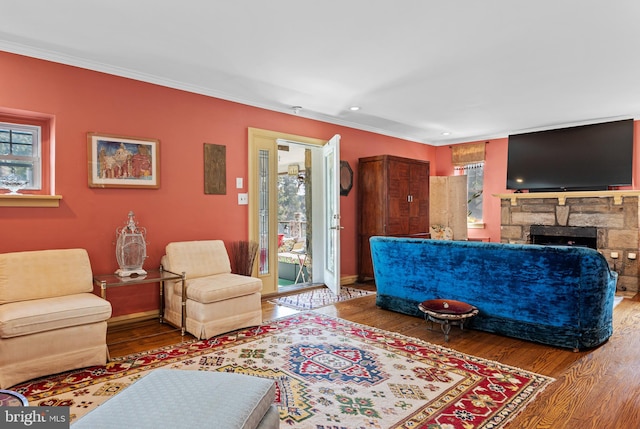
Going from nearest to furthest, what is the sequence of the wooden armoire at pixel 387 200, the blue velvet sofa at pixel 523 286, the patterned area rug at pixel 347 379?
1. the patterned area rug at pixel 347 379
2. the blue velvet sofa at pixel 523 286
3. the wooden armoire at pixel 387 200

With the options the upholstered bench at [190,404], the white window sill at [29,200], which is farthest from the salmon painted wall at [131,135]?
the upholstered bench at [190,404]

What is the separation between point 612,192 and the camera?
539cm

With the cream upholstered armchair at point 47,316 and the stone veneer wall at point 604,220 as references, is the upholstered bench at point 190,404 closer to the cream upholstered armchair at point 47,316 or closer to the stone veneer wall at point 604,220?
the cream upholstered armchair at point 47,316

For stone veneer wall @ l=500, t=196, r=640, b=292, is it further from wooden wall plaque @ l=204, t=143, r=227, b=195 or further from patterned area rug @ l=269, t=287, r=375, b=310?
wooden wall plaque @ l=204, t=143, r=227, b=195

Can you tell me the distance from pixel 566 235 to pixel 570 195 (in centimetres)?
61

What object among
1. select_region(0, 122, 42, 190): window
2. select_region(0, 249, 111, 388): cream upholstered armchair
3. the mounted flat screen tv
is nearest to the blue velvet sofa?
select_region(0, 249, 111, 388): cream upholstered armchair

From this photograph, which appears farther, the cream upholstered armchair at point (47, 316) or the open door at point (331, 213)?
the open door at point (331, 213)

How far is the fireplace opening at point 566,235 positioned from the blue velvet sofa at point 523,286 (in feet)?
8.66

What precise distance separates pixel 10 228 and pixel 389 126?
5090 mm

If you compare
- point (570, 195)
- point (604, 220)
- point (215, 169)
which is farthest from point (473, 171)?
point (215, 169)

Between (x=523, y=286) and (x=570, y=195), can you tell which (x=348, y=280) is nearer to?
(x=523, y=286)

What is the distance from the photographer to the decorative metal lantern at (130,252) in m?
3.52

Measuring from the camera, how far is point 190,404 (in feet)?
4.34

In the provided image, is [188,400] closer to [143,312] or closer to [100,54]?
[143,312]
